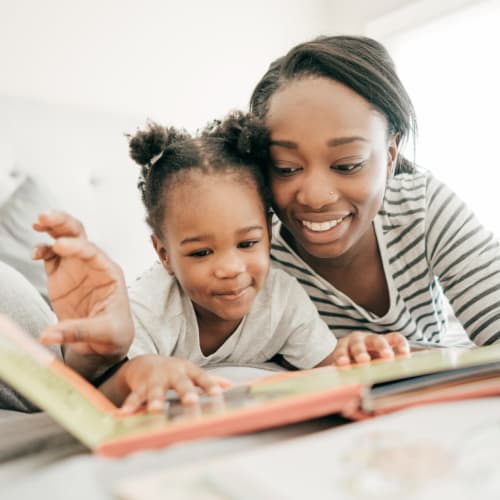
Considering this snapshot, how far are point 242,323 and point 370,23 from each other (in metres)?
1.90

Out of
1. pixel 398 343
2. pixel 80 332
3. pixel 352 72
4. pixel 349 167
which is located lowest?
pixel 398 343

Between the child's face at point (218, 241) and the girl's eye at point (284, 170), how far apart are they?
6 cm

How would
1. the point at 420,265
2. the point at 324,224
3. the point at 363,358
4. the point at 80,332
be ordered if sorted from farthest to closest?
the point at 420,265 < the point at 324,224 < the point at 363,358 < the point at 80,332

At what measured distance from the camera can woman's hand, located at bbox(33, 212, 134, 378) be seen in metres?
0.70

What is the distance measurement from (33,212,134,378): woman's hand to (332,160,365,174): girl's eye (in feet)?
1.37

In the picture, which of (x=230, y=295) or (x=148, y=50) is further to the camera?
(x=148, y=50)

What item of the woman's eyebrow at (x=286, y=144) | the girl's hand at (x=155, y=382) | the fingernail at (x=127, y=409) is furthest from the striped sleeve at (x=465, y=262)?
the fingernail at (x=127, y=409)

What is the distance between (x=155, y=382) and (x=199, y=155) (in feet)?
1.53

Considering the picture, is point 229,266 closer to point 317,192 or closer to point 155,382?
point 317,192

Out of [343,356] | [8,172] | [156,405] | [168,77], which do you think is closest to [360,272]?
[343,356]

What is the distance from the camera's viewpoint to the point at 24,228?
135 cm

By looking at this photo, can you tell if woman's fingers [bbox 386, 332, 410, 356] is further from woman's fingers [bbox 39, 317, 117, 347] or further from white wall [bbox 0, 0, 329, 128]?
white wall [bbox 0, 0, 329, 128]

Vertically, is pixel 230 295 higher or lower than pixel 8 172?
lower

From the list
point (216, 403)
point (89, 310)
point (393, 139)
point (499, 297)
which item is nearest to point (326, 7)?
point (393, 139)
